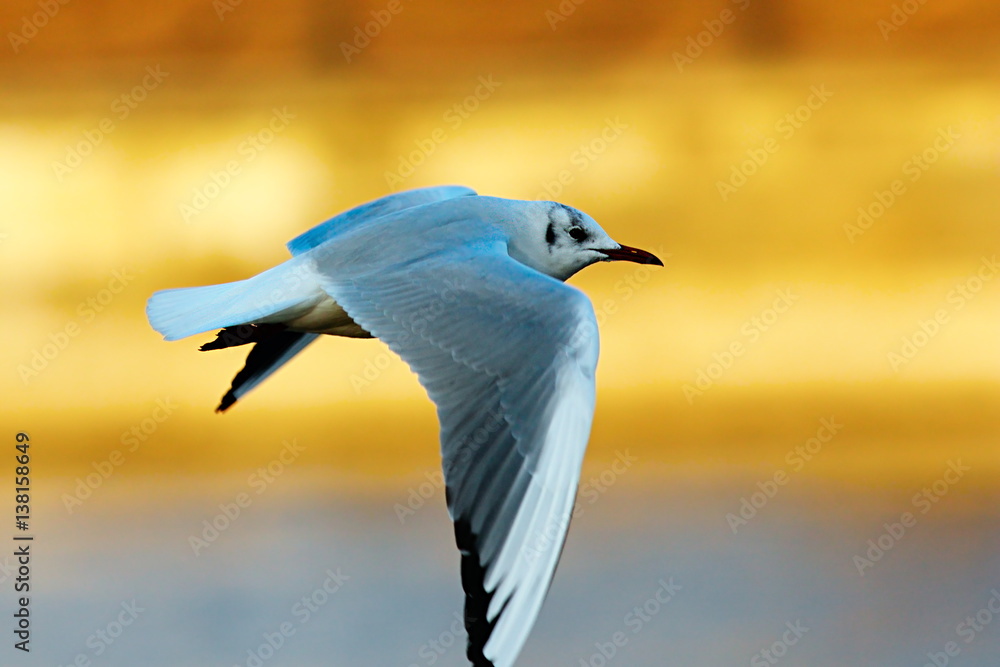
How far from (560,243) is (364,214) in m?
0.50

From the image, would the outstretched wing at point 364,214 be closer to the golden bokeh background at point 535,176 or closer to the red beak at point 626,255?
the red beak at point 626,255

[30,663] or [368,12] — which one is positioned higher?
[368,12]

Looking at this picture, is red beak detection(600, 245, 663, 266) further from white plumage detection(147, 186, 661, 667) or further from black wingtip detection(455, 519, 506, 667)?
black wingtip detection(455, 519, 506, 667)

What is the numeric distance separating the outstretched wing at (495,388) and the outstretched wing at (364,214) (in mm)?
Answer: 434

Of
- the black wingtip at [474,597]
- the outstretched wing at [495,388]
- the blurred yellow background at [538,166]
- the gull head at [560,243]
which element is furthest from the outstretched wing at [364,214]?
the blurred yellow background at [538,166]

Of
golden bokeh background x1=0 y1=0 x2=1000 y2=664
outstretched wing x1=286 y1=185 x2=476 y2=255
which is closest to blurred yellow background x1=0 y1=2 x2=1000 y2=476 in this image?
golden bokeh background x1=0 y1=0 x2=1000 y2=664

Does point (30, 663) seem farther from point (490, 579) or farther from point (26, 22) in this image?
point (26, 22)

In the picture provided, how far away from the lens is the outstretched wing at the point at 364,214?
105 inches

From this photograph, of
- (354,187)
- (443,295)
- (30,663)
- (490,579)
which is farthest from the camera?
(354,187)

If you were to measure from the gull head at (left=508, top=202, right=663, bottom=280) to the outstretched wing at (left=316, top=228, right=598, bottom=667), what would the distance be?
5.5 inches

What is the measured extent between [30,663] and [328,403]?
8.31 ft

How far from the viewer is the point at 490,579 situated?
162 cm

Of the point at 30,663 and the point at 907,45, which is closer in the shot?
the point at 30,663

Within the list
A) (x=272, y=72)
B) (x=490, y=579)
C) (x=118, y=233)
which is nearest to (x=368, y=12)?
(x=272, y=72)
